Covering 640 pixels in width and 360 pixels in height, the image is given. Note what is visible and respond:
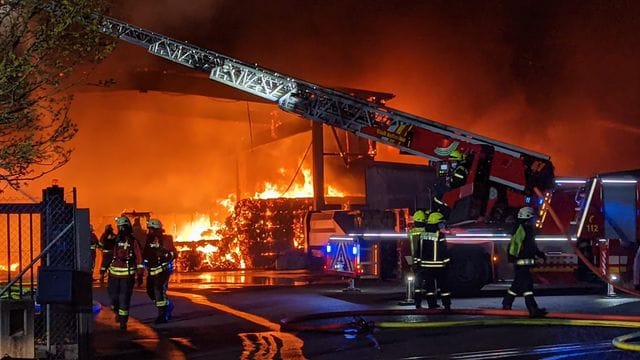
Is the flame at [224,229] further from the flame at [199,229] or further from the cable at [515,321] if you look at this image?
the cable at [515,321]

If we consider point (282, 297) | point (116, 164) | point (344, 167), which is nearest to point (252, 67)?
point (282, 297)

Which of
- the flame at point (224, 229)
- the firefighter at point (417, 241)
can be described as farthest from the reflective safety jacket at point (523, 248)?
the flame at point (224, 229)

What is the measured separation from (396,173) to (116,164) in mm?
10170

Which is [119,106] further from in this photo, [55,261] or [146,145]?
[55,261]

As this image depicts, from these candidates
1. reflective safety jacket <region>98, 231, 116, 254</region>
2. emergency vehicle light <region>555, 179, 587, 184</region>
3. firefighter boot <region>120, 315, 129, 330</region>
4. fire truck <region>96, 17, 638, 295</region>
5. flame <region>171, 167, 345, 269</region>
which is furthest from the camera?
flame <region>171, 167, 345, 269</region>

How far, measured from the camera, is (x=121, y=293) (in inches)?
404

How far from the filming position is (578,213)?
506 inches

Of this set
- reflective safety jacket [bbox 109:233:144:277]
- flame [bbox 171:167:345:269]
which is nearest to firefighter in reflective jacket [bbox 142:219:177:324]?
reflective safety jacket [bbox 109:233:144:277]

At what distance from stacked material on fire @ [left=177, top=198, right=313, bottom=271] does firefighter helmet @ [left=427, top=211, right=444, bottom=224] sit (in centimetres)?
1199

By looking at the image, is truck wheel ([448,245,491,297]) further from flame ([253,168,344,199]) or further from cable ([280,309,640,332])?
flame ([253,168,344,199])

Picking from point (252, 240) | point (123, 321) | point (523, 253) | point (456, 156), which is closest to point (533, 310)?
point (523, 253)

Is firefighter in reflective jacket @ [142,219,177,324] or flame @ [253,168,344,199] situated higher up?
flame @ [253,168,344,199]

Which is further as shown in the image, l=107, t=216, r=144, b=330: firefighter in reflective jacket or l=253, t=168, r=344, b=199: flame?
l=253, t=168, r=344, b=199: flame

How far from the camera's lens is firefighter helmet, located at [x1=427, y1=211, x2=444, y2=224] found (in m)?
10.7
